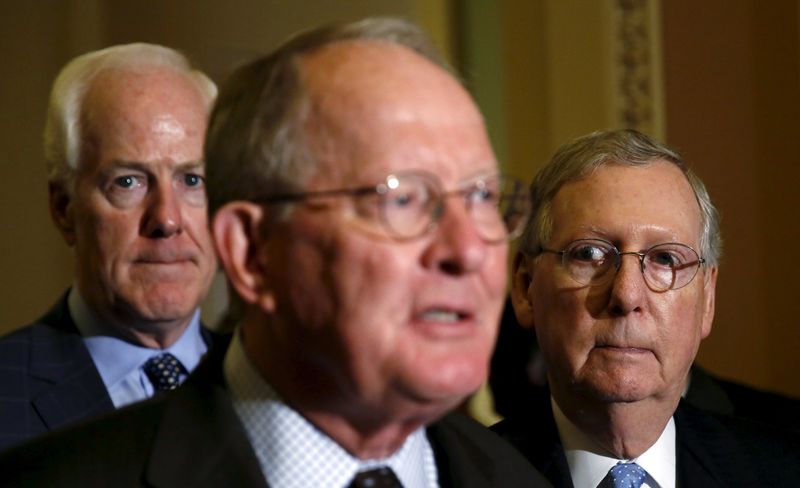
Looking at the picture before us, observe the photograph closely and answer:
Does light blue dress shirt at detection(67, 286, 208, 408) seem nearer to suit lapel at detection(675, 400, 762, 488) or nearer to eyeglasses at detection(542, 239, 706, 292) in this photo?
eyeglasses at detection(542, 239, 706, 292)

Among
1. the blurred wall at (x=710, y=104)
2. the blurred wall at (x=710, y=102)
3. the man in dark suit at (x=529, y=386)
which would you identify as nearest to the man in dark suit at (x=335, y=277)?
the man in dark suit at (x=529, y=386)

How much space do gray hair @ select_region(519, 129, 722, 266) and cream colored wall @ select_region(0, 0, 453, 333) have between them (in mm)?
2581

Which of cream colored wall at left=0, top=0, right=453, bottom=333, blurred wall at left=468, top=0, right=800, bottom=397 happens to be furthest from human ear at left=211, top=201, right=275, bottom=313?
blurred wall at left=468, top=0, right=800, bottom=397

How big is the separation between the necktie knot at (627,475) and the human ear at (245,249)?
1.09m

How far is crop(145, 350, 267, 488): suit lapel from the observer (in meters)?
2.01

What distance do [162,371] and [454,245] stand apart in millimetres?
1448

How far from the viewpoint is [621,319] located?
9.30 feet

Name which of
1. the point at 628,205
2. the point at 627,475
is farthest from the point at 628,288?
the point at 627,475

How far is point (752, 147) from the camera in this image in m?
6.61

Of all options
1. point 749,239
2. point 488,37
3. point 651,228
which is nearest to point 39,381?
point 651,228

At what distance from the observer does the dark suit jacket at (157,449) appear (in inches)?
78.7

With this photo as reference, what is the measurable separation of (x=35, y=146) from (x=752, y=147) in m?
3.29

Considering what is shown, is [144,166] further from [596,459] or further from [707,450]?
[707,450]

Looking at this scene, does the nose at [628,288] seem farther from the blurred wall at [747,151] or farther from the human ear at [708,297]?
the blurred wall at [747,151]
